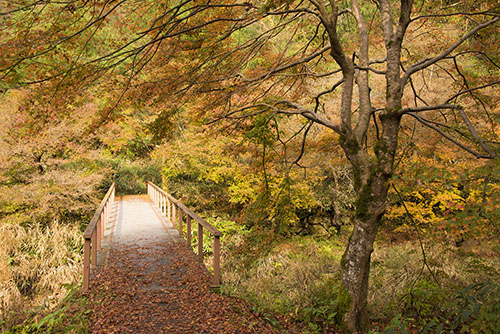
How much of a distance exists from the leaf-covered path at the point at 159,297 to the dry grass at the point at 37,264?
60.8 inches

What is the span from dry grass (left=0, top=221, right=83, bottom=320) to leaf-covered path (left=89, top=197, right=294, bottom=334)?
1545 mm

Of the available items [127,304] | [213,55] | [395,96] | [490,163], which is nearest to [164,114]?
[213,55]

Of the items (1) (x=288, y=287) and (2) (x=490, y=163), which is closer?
(2) (x=490, y=163)

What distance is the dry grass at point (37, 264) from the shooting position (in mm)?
8134

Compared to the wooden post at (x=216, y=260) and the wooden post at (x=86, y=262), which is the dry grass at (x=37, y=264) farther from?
the wooden post at (x=216, y=260)

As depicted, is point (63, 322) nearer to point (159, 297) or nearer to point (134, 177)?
point (159, 297)

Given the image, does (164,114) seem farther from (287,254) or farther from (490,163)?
(287,254)

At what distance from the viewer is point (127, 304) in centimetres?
545

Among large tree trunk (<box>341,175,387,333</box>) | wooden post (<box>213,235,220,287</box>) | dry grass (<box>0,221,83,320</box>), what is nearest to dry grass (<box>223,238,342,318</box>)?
wooden post (<box>213,235,220,287</box>)

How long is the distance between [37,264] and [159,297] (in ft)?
18.8

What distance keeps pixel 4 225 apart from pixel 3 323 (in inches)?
250

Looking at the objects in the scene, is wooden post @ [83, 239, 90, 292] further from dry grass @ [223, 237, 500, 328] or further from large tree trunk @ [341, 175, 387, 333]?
large tree trunk @ [341, 175, 387, 333]

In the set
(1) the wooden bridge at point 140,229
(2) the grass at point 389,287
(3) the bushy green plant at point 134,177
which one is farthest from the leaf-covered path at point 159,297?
(3) the bushy green plant at point 134,177

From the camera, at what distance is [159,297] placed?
5.79 metres
